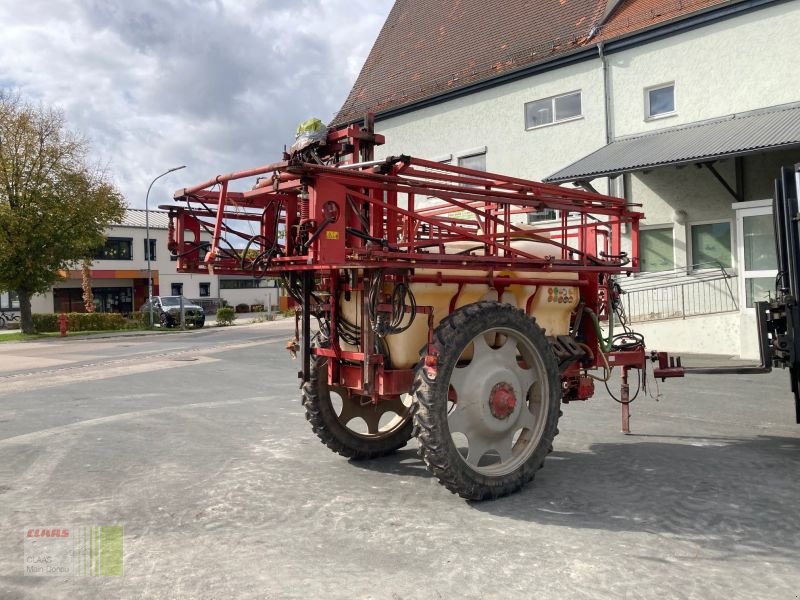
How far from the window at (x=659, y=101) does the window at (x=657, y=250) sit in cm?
295

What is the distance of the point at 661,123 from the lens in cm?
1734

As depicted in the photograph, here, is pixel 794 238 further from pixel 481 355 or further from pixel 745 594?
pixel 745 594

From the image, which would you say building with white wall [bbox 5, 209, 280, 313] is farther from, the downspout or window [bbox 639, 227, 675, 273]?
window [bbox 639, 227, 675, 273]

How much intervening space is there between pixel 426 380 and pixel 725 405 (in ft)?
19.7

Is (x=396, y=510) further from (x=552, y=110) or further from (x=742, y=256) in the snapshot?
(x=552, y=110)

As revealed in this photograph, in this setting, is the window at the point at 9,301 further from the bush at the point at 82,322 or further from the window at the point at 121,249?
the bush at the point at 82,322

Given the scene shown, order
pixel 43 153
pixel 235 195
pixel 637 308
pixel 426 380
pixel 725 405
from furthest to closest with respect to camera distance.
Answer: pixel 43 153 < pixel 637 308 < pixel 725 405 < pixel 235 195 < pixel 426 380

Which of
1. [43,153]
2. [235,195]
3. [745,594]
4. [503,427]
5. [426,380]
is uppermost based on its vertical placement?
[43,153]

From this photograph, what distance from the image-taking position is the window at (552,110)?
19.2 m

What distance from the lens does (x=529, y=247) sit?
5.92 m

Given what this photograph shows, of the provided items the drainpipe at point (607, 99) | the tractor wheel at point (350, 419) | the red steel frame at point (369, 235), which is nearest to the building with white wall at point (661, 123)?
the drainpipe at point (607, 99)

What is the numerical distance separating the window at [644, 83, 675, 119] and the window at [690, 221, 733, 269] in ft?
10.1

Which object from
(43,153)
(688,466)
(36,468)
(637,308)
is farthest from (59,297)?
(688,466)

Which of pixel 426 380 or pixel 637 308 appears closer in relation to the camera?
pixel 426 380
